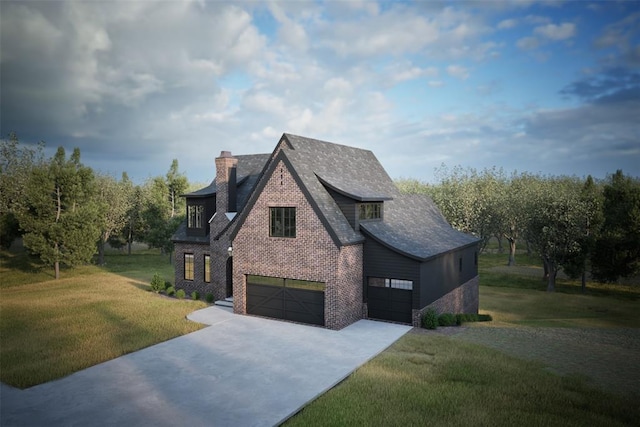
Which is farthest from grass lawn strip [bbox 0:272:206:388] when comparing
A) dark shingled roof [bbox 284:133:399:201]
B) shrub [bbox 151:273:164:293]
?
dark shingled roof [bbox 284:133:399:201]

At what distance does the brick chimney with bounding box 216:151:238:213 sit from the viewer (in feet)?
85.5

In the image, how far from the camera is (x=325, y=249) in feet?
63.7

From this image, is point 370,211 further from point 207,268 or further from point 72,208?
point 72,208

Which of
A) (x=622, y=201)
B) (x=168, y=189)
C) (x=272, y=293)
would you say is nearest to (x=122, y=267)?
(x=168, y=189)

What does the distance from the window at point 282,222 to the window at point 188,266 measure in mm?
9683

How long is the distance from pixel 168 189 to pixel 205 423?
151 feet

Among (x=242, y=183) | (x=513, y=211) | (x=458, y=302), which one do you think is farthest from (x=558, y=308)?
(x=242, y=183)

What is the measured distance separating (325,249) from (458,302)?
11324 millimetres

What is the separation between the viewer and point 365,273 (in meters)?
21.1

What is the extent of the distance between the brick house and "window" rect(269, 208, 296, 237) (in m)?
0.05

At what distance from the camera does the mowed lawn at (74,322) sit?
50.1 feet

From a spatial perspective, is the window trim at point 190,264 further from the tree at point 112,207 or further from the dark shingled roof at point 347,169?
the tree at point 112,207

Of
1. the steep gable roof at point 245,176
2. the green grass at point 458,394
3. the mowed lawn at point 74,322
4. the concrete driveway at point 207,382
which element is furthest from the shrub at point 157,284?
the green grass at point 458,394

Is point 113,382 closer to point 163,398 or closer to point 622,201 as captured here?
point 163,398
